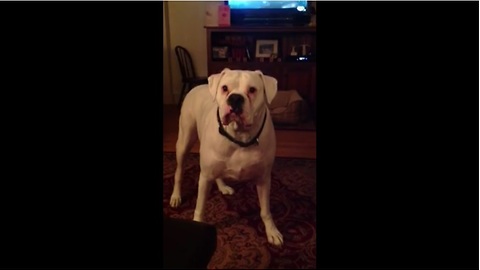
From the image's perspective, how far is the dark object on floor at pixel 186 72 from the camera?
1020 mm

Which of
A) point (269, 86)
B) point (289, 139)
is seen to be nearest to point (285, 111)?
point (289, 139)

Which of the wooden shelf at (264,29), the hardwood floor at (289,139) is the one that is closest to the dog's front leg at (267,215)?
the hardwood floor at (289,139)

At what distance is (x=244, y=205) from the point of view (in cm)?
127

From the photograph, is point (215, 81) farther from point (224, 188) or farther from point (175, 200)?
point (224, 188)

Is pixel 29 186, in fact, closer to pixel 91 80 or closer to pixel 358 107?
pixel 91 80

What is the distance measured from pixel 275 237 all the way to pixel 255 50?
3.07 feet

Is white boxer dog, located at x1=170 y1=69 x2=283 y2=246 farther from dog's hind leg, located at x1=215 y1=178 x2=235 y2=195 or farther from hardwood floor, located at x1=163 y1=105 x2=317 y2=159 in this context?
dog's hind leg, located at x1=215 y1=178 x2=235 y2=195

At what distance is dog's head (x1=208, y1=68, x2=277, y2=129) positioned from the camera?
89cm

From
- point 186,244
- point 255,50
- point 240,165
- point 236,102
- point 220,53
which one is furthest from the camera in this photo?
point 255,50

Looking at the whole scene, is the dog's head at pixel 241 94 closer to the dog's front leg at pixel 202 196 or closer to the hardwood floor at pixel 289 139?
the hardwood floor at pixel 289 139

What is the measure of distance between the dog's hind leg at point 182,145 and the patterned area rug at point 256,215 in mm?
30

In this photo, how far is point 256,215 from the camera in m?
1.21

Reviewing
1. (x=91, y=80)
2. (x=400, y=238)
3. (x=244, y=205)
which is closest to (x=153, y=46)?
(x=91, y=80)

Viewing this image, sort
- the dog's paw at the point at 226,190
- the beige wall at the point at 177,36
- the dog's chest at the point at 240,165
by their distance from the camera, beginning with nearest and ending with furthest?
the beige wall at the point at 177,36, the dog's chest at the point at 240,165, the dog's paw at the point at 226,190
